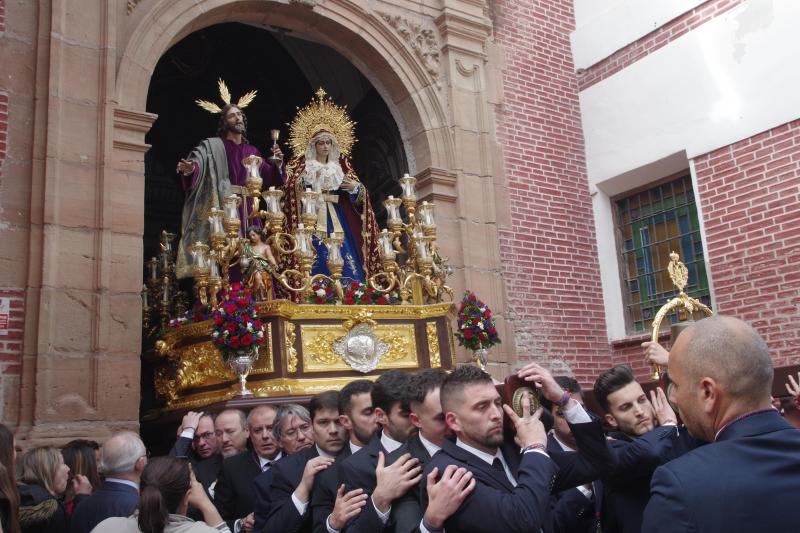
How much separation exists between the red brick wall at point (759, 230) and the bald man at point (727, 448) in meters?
7.60

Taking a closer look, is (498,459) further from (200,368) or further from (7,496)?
(200,368)

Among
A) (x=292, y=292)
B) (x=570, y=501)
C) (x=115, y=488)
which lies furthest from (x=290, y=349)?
(x=570, y=501)

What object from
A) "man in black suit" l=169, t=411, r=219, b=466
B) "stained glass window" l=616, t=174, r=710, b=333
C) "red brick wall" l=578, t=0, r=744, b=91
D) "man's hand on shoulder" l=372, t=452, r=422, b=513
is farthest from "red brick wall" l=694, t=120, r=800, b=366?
"man's hand on shoulder" l=372, t=452, r=422, b=513

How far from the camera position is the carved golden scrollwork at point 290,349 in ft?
24.3

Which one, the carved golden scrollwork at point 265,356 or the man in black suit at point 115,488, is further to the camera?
the carved golden scrollwork at point 265,356

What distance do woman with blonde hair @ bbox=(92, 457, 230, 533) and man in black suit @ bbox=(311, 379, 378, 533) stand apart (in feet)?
1.45

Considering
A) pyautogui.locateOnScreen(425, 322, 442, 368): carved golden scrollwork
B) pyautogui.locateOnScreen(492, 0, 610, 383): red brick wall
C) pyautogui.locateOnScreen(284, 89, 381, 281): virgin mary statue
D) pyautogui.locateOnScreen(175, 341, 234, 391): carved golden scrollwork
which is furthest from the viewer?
pyautogui.locateOnScreen(492, 0, 610, 383): red brick wall

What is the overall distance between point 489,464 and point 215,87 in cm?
1085

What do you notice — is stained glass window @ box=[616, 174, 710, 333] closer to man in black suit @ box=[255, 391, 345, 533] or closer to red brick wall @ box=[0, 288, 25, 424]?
man in black suit @ box=[255, 391, 345, 533]

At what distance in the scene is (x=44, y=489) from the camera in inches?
171

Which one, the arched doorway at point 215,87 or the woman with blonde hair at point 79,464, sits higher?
the arched doorway at point 215,87

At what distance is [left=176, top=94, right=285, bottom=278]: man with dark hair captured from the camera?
29.1 feet

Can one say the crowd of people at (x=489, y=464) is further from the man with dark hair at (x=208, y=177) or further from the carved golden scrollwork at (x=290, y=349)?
the man with dark hair at (x=208, y=177)

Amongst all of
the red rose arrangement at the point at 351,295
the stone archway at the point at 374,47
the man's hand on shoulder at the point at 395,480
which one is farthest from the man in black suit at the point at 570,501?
the stone archway at the point at 374,47
